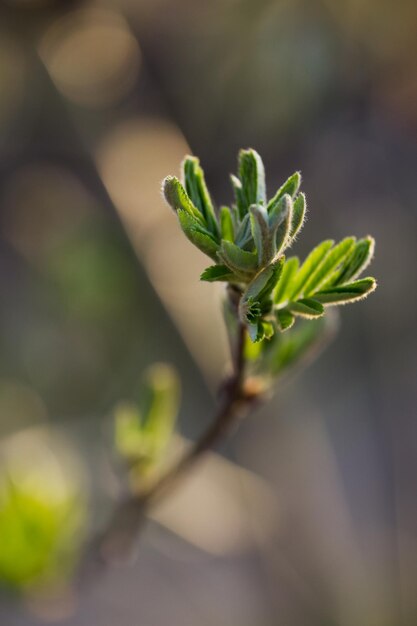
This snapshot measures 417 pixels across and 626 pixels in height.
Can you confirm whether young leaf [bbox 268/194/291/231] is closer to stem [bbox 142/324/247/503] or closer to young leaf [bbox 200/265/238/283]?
young leaf [bbox 200/265/238/283]

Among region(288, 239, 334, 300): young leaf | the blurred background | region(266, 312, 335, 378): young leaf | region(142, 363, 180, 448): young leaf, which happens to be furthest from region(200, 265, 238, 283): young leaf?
the blurred background

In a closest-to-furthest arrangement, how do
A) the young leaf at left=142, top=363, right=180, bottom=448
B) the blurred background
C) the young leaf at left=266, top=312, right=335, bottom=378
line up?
the young leaf at left=266, top=312, right=335, bottom=378 < the young leaf at left=142, top=363, right=180, bottom=448 < the blurred background

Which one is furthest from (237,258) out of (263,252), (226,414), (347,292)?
(226,414)

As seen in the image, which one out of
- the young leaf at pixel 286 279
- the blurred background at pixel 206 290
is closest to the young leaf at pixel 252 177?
the young leaf at pixel 286 279

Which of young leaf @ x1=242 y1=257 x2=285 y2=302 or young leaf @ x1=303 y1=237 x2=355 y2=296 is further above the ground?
young leaf @ x1=242 y1=257 x2=285 y2=302

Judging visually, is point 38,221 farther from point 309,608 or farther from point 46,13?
point 309,608

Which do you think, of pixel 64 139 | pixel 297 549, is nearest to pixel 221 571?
pixel 297 549
